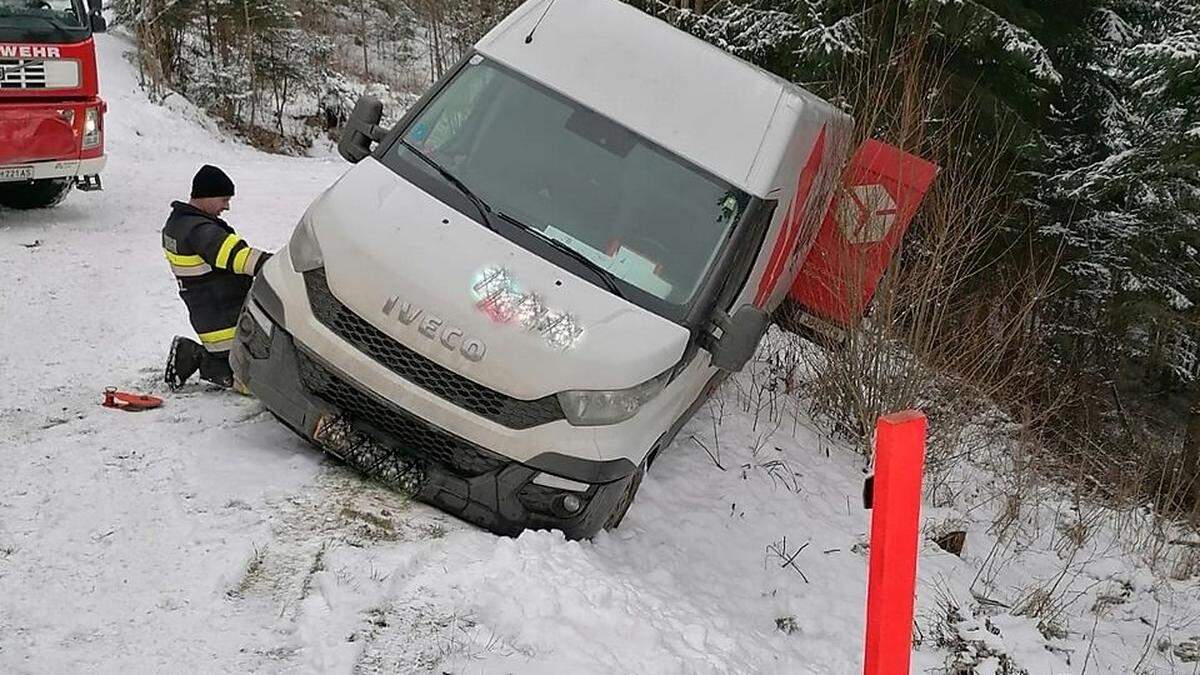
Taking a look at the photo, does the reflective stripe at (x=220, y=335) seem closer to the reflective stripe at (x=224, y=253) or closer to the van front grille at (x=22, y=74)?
the reflective stripe at (x=224, y=253)

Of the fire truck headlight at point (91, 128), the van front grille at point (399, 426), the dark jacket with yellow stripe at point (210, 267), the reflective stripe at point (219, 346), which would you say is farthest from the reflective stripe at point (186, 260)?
the fire truck headlight at point (91, 128)

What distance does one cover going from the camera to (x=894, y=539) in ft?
8.37

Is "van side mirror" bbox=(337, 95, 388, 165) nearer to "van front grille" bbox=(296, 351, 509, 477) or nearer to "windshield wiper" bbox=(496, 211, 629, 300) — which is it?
"windshield wiper" bbox=(496, 211, 629, 300)

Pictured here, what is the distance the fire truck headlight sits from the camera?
9570mm

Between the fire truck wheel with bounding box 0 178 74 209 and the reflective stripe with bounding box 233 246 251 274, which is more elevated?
the reflective stripe with bounding box 233 246 251 274

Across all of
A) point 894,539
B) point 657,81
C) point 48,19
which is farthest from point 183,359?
point 48,19

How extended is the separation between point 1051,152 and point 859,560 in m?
7.71

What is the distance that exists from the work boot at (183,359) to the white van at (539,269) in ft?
3.41

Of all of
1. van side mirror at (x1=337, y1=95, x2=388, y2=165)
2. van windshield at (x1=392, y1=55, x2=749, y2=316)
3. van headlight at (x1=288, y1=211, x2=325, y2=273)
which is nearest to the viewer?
van headlight at (x1=288, y1=211, x2=325, y2=273)

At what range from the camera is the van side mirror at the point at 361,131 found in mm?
5434

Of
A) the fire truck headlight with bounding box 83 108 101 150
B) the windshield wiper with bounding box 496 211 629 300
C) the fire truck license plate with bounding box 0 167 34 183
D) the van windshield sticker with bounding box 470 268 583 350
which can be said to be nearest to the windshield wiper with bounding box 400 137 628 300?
the windshield wiper with bounding box 496 211 629 300

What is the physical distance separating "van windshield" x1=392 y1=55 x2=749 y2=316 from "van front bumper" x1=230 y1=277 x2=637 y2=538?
1.00 m

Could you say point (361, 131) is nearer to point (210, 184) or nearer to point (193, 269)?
point (210, 184)

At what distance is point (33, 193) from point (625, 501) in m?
8.09
